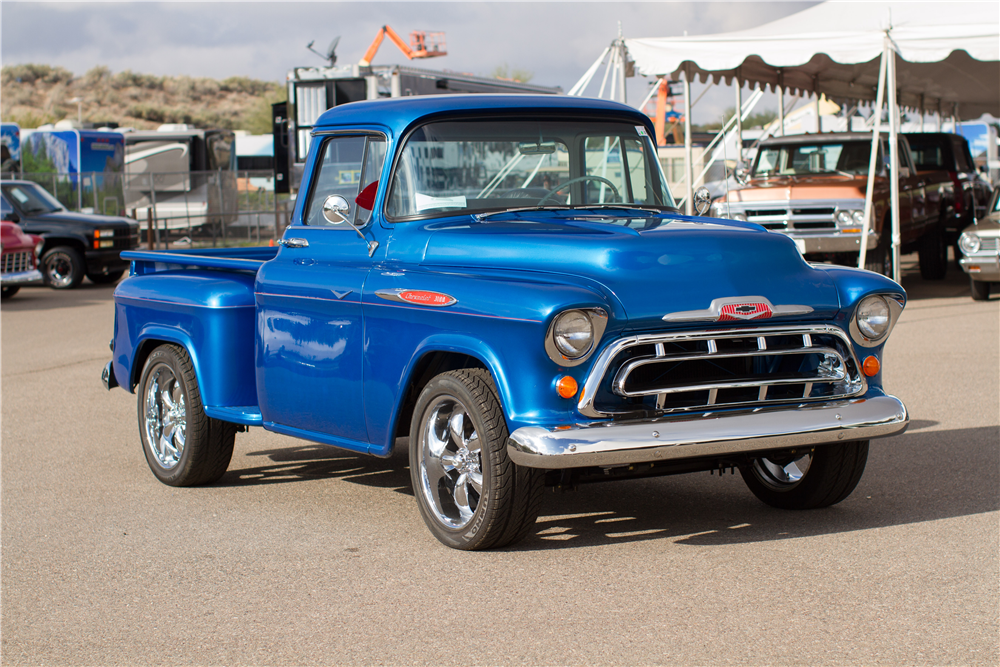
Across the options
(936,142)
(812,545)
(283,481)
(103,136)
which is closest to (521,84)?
(936,142)

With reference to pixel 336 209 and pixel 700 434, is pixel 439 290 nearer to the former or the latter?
pixel 336 209

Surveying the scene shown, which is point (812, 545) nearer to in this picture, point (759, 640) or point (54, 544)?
point (759, 640)

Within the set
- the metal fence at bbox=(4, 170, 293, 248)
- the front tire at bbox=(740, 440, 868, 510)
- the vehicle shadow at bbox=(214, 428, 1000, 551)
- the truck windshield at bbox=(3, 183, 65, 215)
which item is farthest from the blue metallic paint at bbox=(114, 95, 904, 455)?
the metal fence at bbox=(4, 170, 293, 248)

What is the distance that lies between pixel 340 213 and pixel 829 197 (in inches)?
438

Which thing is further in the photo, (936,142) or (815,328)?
(936,142)

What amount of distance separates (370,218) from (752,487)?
2.28 m

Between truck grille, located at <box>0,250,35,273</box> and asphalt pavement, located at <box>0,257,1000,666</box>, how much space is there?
466 inches

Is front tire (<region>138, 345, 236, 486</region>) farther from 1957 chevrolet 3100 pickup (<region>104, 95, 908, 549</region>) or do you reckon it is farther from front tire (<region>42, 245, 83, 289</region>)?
front tire (<region>42, 245, 83, 289</region>)

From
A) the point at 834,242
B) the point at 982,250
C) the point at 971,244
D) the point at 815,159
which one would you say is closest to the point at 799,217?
the point at 834,242

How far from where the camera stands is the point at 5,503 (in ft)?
20.1

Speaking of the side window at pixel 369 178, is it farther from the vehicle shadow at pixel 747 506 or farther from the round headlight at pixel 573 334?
the vehicle shadow at pixel 747 506

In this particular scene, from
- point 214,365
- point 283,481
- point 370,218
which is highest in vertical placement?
point 370,218

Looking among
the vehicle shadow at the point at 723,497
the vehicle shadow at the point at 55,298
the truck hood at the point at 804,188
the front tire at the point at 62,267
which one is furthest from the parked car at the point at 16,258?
the vehicle shadow at the point at 723,497

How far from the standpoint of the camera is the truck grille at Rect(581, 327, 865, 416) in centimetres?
457
